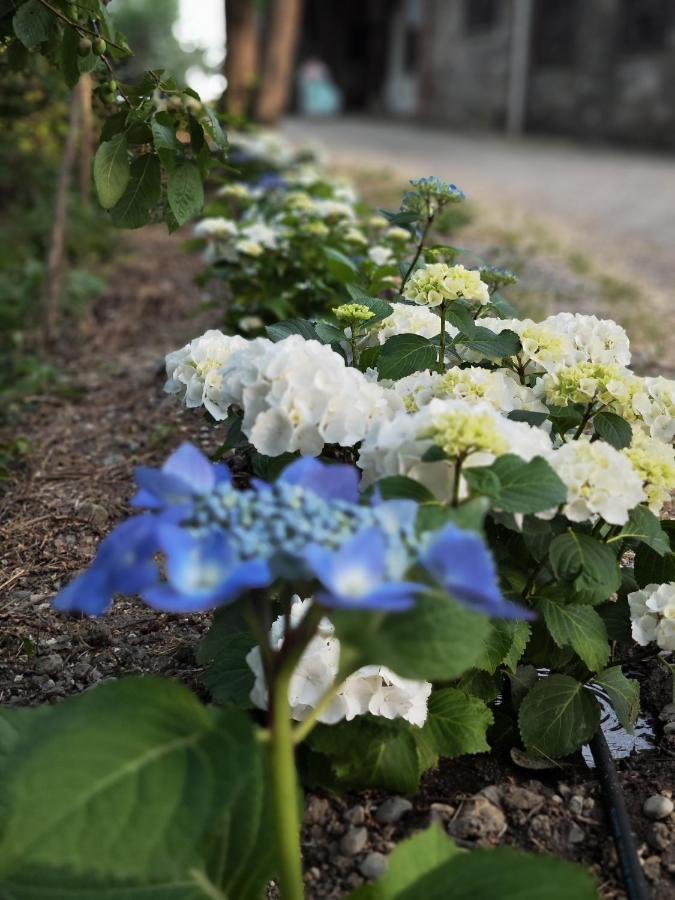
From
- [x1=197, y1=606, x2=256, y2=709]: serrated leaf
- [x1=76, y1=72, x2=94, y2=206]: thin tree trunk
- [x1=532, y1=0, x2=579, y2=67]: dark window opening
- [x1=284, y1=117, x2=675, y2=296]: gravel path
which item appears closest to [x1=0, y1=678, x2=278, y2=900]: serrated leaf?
[x1=197, y1=606, x2=256, y2=709]: serrated leaf

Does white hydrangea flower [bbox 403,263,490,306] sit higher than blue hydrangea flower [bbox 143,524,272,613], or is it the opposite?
white hydrangea flower [bbox 403,263,490,306]

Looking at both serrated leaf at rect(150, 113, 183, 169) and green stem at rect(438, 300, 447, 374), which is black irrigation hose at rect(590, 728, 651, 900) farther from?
serrated leaf at rect(150, 113, 183, 169)

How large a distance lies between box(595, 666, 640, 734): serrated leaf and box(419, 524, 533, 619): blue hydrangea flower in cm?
87

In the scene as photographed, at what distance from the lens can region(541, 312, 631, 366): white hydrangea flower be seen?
1725 millimetres

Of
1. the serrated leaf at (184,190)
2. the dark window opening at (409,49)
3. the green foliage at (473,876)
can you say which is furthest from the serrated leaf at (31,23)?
the dark window opening at (409,49)

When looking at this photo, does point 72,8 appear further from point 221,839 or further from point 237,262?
point 221,839

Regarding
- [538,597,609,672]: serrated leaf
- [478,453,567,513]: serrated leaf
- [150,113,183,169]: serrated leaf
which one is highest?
[150,113,183,169]: serrated leaf

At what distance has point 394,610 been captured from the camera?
1006 mm

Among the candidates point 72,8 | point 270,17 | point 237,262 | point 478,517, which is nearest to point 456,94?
point 270,17

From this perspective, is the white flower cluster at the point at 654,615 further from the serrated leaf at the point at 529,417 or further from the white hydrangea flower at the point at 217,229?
the white hydrangea flower at the point at 217,229

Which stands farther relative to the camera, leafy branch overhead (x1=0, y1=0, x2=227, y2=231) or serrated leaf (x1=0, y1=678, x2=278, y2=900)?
leafy branch overhead (x1=0, y1=0, x2=227, y2=231)

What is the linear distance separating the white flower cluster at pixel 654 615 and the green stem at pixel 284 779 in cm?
76

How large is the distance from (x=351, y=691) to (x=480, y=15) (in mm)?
16663

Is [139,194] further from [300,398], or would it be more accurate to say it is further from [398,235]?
[398,235]
